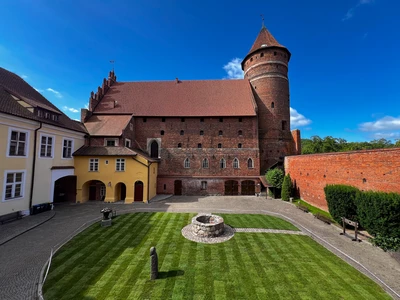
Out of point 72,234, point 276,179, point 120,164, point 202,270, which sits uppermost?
point 120,164

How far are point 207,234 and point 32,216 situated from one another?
13.3m

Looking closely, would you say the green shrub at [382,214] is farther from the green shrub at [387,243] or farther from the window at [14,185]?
the window at [14,185]

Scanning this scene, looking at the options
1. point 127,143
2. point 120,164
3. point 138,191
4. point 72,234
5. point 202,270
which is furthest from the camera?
point 127,143

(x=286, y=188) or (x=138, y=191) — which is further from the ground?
(x=286, y=188)

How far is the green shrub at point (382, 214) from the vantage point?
8.62m

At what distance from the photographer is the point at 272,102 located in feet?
83.1

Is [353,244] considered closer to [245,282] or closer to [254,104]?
[245,282]

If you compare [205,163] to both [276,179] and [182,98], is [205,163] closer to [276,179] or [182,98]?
[276,179]

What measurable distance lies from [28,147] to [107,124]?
8640 mm

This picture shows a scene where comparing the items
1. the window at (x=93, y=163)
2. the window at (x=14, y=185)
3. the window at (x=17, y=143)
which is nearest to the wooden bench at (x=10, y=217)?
the window at (x=14, y=185)

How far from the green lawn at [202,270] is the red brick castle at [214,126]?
12.4 m

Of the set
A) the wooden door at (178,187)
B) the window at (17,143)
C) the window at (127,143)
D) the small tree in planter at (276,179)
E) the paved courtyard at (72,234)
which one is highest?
the window at (127,143)

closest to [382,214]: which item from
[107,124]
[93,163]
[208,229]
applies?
[208,229]

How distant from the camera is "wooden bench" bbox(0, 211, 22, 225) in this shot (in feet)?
38.6
